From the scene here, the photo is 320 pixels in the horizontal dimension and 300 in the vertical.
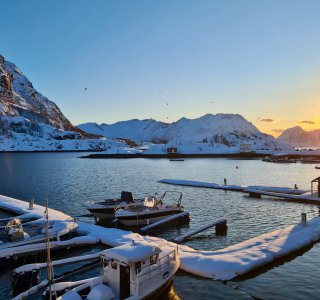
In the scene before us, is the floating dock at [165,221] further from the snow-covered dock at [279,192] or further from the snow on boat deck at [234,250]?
the snow-covered dock at [279,192]

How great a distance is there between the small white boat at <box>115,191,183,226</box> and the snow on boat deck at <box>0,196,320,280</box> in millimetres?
5133

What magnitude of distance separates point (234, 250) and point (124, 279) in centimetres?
1322

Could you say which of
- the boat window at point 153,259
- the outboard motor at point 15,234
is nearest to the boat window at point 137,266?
the boat window at point 153,259

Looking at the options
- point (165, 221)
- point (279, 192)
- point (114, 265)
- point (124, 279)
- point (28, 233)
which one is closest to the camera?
point (124, 279)

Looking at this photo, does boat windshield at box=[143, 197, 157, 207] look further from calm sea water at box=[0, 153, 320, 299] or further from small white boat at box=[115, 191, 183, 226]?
calm sea water at box=[0, 153, 320, 299]

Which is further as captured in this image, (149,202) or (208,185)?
(208,185)

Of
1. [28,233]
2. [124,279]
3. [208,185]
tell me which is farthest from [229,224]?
[208,185]

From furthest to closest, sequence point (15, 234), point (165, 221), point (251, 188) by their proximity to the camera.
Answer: point (251, 188) < point (165, 221) < point (15, 234)

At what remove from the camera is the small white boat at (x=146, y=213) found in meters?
41.5

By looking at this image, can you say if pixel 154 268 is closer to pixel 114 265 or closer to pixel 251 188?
pixel 114 265

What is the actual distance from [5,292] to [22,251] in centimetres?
562

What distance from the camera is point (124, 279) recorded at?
19.7m

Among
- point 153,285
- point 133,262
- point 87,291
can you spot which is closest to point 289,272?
point 153,285

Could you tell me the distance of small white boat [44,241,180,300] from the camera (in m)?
19.4
